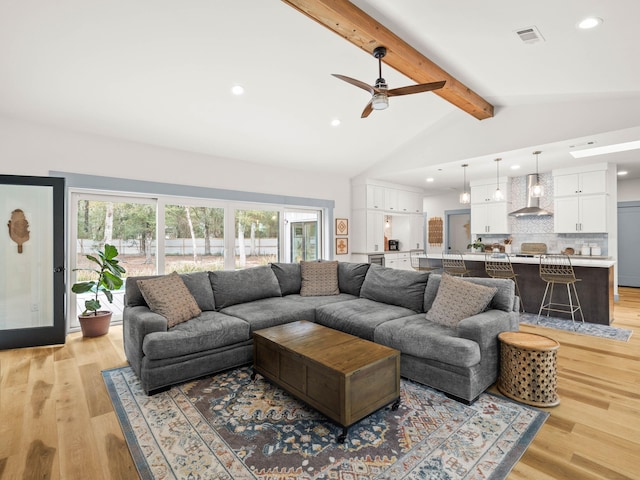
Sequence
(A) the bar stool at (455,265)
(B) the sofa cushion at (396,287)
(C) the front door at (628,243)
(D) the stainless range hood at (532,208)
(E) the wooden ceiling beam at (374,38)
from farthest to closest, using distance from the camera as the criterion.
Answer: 1. (C) the front door at (628,243)
2. (D) the stainless range hood at (532,208)
3. (A) the bar stool at (455,265)
4. (B) the sofa cushion at (396,287)
5. (E) the wooden ceiling beam at (374,38)

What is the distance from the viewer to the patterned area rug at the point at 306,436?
180 cm

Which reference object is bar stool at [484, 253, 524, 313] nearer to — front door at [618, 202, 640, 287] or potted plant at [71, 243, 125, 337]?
front door at [618, 202, 640, 287]

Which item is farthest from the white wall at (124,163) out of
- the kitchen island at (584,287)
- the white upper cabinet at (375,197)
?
the kitchen island at (584,287)

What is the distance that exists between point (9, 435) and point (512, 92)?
6098mm

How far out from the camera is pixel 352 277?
4.49 metres

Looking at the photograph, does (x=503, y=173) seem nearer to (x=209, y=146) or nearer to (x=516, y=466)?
(x=209, y=146)

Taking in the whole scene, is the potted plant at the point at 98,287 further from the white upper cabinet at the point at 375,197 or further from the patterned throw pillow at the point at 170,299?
the white upper cabinet at the point at 375,197

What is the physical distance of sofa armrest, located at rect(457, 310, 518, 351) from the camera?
2564 mm

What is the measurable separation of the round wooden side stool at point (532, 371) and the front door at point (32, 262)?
187 inches

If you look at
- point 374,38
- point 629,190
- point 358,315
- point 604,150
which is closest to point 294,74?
point 374,38

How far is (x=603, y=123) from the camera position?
13.6ft

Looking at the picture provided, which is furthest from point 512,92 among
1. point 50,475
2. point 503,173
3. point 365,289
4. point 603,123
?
point 50,475

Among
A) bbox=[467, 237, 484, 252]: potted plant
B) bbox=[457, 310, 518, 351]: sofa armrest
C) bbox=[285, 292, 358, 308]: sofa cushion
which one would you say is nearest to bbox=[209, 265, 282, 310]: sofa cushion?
A: bbox=[285, 292, 358, 308]: sofa cushion

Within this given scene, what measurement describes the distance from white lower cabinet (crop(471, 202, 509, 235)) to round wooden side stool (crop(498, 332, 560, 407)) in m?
5.45
